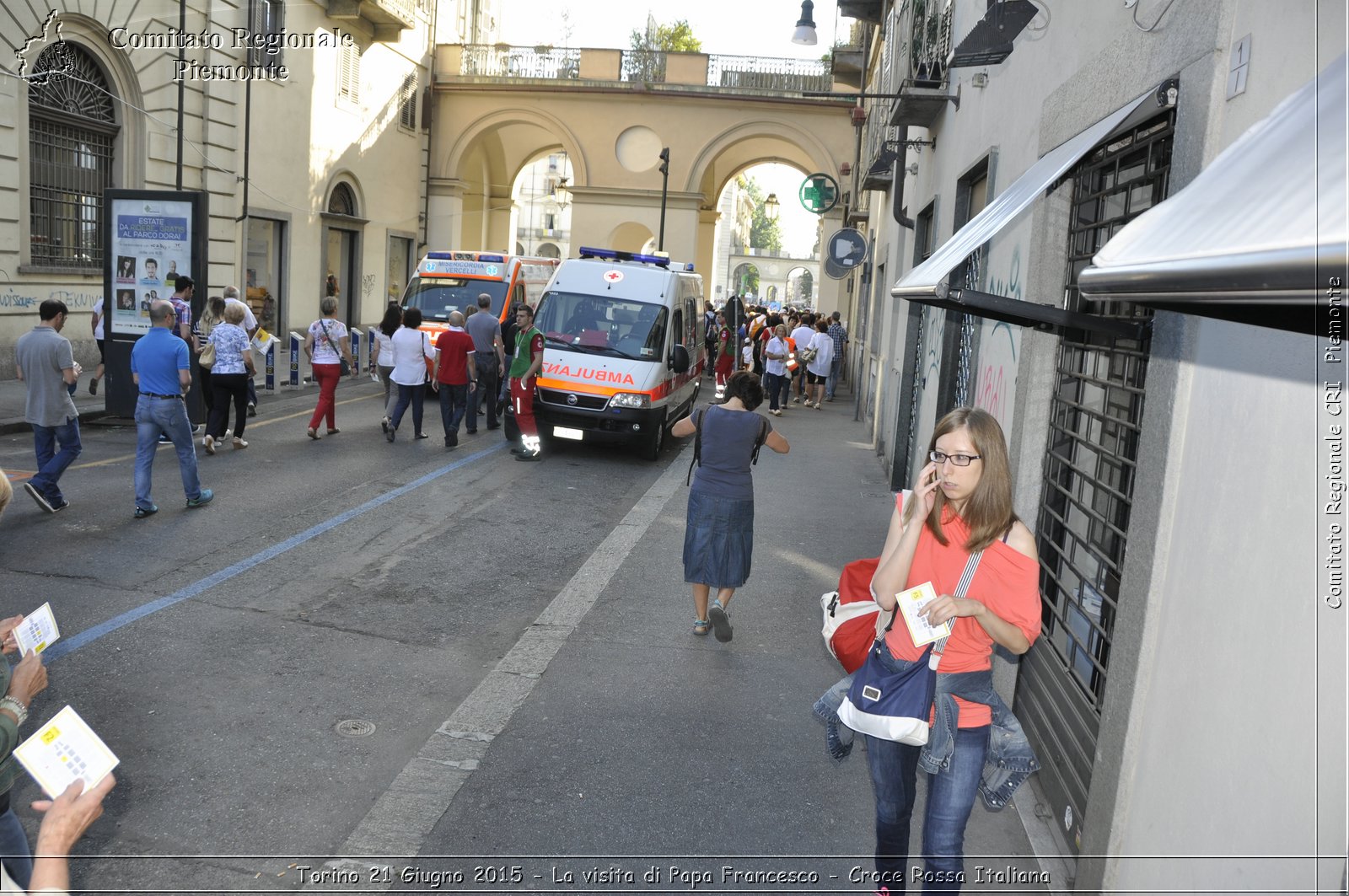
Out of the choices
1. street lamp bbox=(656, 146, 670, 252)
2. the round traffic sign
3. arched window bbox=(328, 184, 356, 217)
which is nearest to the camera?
the round traffic sign

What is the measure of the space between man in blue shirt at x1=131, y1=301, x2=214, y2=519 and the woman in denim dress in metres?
4.60

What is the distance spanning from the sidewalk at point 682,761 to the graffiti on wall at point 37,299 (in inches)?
507

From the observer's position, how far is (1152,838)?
3.32 m

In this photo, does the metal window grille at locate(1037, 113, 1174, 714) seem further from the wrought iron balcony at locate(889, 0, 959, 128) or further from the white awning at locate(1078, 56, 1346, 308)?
the wrought iron balcony at locate(889, 0, 959, 128)

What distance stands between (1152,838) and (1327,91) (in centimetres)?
226

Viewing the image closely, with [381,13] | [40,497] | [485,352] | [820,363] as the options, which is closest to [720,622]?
[40,497]

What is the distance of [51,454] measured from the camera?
898cm

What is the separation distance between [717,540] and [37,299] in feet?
49.0

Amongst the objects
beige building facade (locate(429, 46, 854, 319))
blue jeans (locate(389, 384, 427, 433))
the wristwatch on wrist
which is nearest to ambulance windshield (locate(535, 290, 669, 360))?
blue jeans (locate(389, 384, 427, 433))

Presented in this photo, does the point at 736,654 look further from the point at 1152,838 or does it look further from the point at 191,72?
the point at 191,72

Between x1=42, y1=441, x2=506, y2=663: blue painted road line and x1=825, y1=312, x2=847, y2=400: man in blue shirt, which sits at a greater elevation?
x1=825, y1=312, x2=847, y2=400: man in blue shirt

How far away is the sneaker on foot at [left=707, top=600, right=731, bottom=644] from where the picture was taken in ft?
21.8

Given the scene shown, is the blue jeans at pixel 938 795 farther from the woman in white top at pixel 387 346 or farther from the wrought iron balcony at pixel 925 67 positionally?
the woman in white top at pixel 387 346

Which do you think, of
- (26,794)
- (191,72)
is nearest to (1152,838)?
(26,794)
